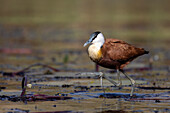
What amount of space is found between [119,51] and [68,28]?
16360 mm

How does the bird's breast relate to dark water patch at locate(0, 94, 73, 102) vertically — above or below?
above

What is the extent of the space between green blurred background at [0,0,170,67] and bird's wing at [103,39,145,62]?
16.5ft

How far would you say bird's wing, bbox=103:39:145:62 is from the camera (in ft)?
27.5

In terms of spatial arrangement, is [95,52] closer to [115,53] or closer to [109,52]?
Answer: [109,52]

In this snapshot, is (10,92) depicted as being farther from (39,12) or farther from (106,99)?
(39,12)

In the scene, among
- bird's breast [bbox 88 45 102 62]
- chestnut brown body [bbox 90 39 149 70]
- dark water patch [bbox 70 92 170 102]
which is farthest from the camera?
chestnut brown body [bbox 90 39 149 70]

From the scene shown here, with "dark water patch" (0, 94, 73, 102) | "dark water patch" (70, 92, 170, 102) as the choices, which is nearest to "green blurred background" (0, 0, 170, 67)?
"dark water patch" (70, 92, 170, 102)

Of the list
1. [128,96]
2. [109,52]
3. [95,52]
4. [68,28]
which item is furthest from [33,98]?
[68,28]

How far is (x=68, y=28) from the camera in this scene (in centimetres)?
2469

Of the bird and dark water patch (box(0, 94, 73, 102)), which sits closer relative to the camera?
dark water patch (box(0, 94, 73, 102))

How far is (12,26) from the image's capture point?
2427 cm

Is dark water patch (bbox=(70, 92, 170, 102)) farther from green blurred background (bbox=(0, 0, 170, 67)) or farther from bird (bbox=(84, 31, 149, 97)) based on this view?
green blurred background (bbox=(0, 0, 170, 67))

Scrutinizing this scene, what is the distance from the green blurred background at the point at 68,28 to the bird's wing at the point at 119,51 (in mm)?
5019

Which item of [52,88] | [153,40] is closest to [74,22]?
[153,40]
